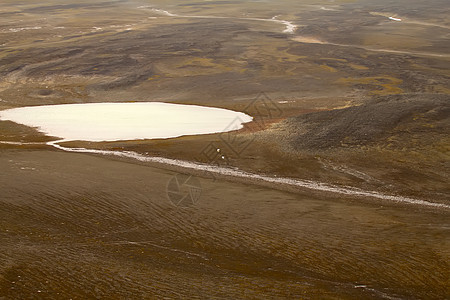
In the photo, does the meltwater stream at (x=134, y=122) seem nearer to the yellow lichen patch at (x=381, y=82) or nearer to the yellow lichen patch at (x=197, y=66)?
the yellow lichen patch at (x=197, y=66)

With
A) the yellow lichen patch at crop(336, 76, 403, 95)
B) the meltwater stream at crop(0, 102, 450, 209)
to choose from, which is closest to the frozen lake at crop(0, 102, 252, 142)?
the meltwater stream at crop(0, 102, 450, 209)

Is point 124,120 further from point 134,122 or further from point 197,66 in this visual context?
point 197,66

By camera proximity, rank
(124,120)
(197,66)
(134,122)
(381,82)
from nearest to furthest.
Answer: (134,122) < (124,120) < (381,82) < (197,66)

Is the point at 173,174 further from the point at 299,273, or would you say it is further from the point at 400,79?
the point at 400,79

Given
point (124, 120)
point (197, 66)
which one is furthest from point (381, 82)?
point (124, 120)

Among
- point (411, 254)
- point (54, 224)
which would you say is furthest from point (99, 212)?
point (411, 254)

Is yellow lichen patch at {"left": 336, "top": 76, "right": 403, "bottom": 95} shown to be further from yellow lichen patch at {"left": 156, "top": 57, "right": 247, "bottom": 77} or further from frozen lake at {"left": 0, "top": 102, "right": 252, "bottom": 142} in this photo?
frozen lake at {"left": 0, "top": 102, "right": 252, "bottom": 142}

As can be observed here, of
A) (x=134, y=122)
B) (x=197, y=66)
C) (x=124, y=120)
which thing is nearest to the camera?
(x=134, y=122)
